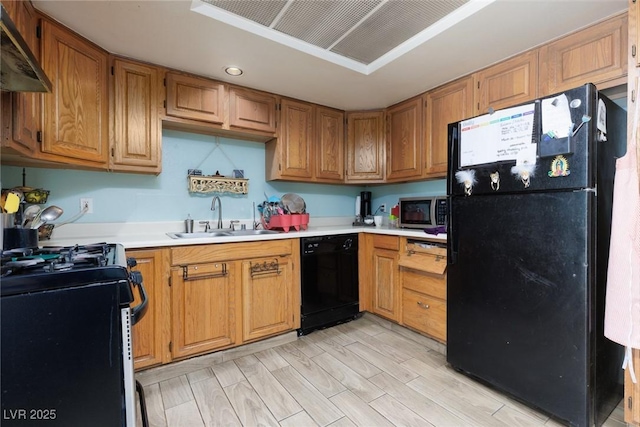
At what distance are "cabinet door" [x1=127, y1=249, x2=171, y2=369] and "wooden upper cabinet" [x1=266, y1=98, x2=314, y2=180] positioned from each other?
51.2 inches

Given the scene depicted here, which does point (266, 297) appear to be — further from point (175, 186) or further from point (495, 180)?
point (495, 180)

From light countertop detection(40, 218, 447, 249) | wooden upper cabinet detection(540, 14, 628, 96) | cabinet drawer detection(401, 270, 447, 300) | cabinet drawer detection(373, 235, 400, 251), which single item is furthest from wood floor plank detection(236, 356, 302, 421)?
wooden upper cabinet detection(540, 14, 628, 96)

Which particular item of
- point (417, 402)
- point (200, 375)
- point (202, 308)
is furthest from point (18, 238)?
point (417, 402)

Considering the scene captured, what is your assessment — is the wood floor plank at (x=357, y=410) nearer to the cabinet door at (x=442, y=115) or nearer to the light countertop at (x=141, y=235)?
the light countertop at (x=141, y=235)

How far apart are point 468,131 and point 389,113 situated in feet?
4.44

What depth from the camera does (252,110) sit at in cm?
249

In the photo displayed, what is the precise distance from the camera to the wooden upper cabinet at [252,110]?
2.41 meters

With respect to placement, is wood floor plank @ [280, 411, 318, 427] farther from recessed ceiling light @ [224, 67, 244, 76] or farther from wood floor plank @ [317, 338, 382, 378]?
recessed ceiling light @ [224, 67, 244, 76]

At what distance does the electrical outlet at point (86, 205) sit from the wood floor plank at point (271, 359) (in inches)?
64.2

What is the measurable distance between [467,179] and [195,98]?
2.08 m

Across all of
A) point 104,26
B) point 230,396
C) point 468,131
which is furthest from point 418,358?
point 104,26

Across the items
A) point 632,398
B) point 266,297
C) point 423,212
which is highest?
point 423,212

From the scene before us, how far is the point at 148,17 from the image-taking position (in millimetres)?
1595

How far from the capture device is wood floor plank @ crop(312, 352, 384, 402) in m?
1.69
